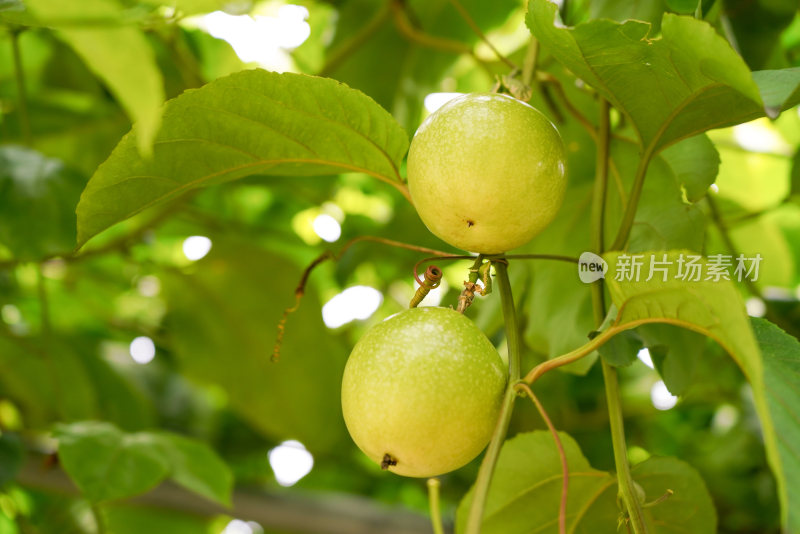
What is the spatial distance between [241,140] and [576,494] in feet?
1.19

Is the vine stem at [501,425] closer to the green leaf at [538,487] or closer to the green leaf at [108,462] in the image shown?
the green leaf at [538,487]

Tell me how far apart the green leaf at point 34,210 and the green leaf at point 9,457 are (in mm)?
276

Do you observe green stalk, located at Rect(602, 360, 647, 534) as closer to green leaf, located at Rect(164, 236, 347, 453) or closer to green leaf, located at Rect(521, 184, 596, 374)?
green leaf, located at Rect(521, 184, 596, 374)

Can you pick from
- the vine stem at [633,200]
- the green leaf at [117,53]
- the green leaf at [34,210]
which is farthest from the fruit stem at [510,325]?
the green leaf at [34,210]

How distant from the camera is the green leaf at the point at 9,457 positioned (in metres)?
0.95

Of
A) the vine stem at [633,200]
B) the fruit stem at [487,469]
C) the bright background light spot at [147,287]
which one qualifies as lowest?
the fruit stem at [487,469]

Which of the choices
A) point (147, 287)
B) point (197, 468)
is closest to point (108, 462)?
point (197, 468)

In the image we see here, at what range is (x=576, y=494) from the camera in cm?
58

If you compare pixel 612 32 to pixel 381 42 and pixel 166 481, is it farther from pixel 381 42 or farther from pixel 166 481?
pixel 166 481

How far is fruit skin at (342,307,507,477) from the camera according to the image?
0.42 metres

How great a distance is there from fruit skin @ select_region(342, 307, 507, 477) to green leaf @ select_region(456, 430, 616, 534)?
0.15 m

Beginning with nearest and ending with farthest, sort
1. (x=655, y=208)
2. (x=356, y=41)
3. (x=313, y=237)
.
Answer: (x=655, y=208)
(x=356, y=41)
(x=313, y=237)

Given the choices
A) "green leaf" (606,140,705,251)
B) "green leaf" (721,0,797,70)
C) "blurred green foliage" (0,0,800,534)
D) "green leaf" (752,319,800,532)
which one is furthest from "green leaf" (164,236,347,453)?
"green leaf" (752,319,800,532)

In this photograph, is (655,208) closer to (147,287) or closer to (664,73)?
(664,73)
